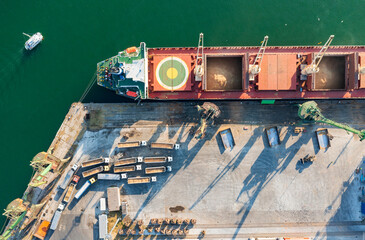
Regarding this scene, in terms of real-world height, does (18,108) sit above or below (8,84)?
below

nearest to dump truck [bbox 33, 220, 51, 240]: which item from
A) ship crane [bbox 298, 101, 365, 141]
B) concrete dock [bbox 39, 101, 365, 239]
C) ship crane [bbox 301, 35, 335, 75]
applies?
concrete dock [bbox 39, 101, 365, 239]

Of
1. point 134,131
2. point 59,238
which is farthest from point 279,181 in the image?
point 59,238

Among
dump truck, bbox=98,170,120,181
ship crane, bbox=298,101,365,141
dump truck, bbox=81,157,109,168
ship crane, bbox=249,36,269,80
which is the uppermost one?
ship crane, bbox=249,36,269,80

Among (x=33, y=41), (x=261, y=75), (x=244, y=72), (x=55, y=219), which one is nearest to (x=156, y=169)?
(x=55, y=219)

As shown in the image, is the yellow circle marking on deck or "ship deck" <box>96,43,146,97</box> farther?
"ship deck" <box>96,43,146,97</box>

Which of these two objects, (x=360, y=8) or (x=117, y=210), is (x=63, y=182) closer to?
(x=117, y=210)

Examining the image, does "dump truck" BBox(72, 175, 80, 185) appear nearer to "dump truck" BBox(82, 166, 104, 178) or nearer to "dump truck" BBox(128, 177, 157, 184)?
"dump truck" BBox(82, 166, 104, 178)

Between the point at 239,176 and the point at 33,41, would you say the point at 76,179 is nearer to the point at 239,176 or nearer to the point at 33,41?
the point at 33,41

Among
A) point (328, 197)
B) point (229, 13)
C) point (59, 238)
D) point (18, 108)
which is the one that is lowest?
point (59, 238)
